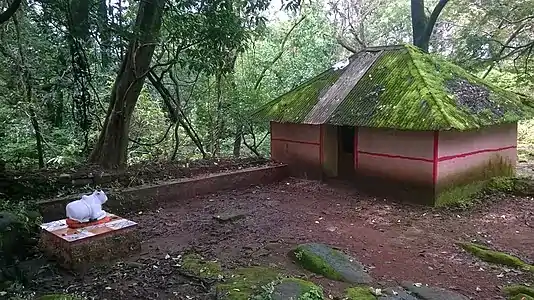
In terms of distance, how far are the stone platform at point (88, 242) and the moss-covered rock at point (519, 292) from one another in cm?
429

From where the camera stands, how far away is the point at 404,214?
25.2 feet

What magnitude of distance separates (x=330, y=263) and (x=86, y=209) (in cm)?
288

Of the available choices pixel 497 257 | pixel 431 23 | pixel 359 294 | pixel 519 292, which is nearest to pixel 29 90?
pixel 359 294

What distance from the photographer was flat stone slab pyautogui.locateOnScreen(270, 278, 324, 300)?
3836mm

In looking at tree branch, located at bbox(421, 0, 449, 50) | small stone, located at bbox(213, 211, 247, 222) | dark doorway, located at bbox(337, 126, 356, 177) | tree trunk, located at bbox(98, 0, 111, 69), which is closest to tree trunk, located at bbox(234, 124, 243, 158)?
dark doorway, located at bbox(337, 126, 356, 177)

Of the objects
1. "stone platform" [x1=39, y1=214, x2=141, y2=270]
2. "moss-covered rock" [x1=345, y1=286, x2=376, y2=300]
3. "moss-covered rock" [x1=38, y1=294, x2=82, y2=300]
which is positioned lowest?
"moss-covered rock" [x1=345, y1=286, x2=376, y2=300]

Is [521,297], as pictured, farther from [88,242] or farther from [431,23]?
[431,23]

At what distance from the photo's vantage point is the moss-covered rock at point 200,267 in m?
4.59

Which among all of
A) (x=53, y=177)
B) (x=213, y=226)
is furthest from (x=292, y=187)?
(x=53, y=177)

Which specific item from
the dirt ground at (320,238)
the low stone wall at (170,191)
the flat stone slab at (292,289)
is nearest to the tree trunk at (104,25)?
the low stone wall at (170,191)

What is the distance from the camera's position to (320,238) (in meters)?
6.21

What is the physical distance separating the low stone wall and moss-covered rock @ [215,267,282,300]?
10.9 ft

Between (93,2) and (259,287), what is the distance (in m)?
4.61

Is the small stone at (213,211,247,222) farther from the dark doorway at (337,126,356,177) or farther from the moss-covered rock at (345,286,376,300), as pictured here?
the dark doorway at (337,126,356,177)
